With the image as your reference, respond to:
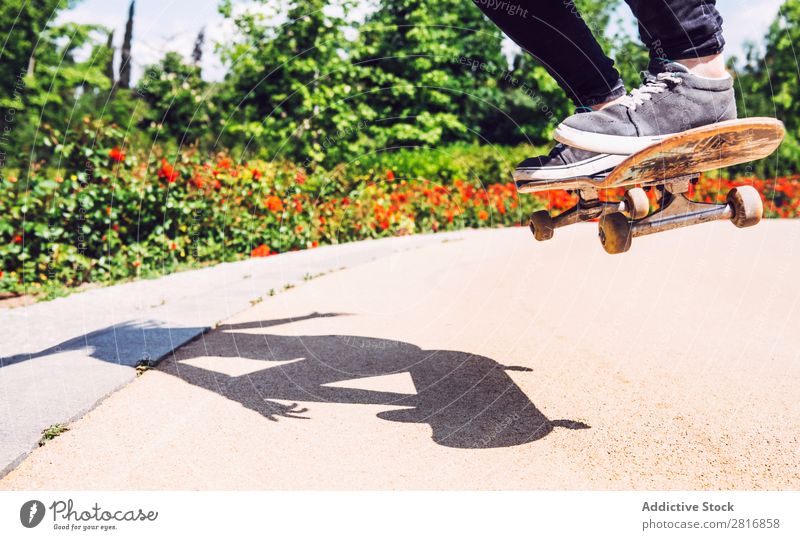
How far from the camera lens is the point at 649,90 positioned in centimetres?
294

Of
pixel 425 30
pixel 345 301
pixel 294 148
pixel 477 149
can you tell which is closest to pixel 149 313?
pixel 345 301

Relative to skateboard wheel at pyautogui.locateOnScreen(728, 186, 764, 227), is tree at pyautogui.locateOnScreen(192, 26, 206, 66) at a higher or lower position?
higher

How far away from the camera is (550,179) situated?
9.41 ft

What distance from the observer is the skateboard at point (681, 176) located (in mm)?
2666

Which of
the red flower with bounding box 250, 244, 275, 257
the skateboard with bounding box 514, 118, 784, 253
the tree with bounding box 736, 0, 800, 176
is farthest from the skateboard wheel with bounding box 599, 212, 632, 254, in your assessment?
the tree with bounding box 736, 0, 800, 176

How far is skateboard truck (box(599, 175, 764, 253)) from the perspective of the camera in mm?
2879

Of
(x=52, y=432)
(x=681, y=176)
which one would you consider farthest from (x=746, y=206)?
(x=52, y=432)

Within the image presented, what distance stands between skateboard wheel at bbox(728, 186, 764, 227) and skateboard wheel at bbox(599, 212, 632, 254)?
1.62 ft

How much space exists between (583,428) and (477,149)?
11373 mm

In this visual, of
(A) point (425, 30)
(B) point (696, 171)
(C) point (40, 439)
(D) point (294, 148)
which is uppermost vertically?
(A) point (425, 30)

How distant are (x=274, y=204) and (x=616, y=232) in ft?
22.3

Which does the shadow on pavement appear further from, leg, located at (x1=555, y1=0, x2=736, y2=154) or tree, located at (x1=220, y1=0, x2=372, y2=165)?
tree, located at (x1=220, y1=0, x2=372, y2=165)

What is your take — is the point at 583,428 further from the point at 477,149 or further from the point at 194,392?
the point at 477,149

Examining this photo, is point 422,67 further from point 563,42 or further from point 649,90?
point 649,90
